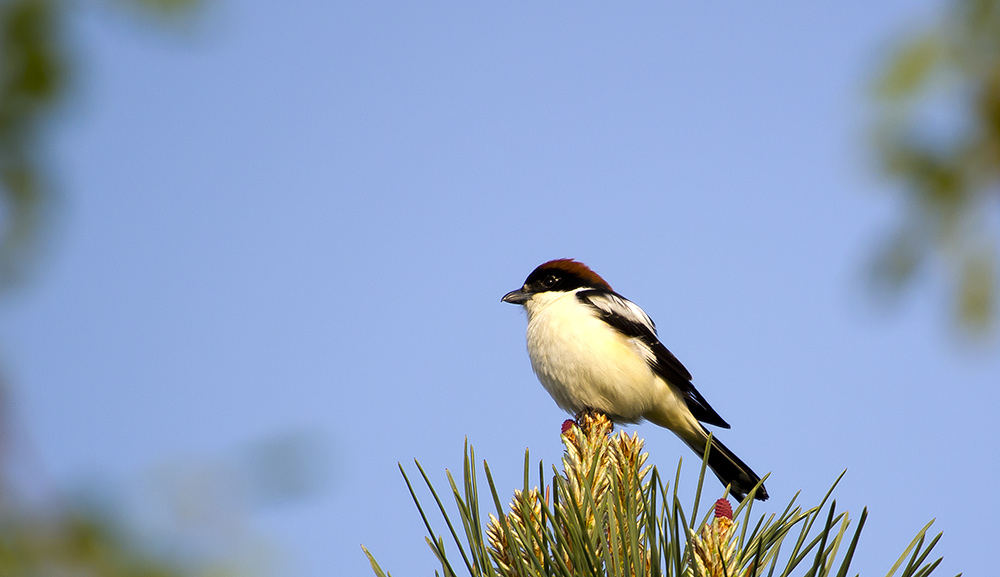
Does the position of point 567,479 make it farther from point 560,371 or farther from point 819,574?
point 560,371

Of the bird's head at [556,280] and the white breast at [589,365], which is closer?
the white breast at [589,365]

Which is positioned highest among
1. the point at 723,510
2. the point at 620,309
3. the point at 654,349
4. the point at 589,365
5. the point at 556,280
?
the point at 556,280

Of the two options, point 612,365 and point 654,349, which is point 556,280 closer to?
point 654,349

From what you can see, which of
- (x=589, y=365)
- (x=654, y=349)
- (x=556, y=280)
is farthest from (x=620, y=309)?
(x=589, y=365)

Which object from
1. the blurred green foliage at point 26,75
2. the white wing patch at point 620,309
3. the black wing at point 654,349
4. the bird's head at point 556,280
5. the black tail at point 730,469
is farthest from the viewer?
the bird's head at point 556,280

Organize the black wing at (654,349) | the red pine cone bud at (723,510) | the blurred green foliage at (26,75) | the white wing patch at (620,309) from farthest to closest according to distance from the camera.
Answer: the white wing patch at (620,309) → the black wing at (654,349) → the red pine cone bud at (723,510) → the blurred green foliage at (26,75)

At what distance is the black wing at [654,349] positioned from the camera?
6969 millimetres

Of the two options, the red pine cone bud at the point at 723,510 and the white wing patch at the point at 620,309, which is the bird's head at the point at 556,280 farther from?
the red pine cone bud at the point at 723,510

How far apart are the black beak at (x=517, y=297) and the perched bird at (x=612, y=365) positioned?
0.02 m

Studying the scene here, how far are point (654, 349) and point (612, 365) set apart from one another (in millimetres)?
646

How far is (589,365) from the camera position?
253 inches

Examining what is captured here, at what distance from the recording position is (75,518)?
0.85 m

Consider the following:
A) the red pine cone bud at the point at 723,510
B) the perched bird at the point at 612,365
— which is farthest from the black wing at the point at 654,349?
the red pine cone bud at the point at 723,510

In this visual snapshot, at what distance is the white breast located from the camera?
6.46 m
